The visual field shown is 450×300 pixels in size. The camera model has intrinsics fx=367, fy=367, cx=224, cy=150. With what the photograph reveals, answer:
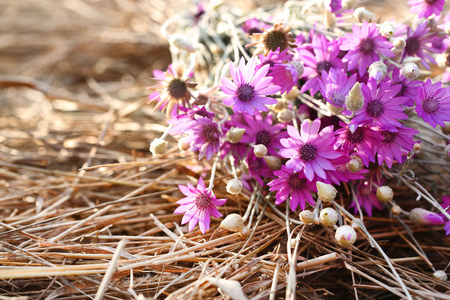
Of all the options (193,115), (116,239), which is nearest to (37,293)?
(116,239)

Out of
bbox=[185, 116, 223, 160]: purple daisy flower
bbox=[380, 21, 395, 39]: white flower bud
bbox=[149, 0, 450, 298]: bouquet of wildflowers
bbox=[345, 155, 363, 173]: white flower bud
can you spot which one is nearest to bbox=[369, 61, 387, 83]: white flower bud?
bbox=[149, 0, 450, 298]: bouquet of wildflowers

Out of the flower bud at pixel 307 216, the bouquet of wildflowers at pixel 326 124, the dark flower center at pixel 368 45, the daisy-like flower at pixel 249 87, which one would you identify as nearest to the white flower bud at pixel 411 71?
the bouquet of wildflowers at pixel 326 124

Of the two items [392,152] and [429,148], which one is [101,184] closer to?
[392,152]

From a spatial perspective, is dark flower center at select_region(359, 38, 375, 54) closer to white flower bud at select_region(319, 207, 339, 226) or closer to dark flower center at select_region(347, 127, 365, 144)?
dark flower center at select_region(347, 127, 365, 144)

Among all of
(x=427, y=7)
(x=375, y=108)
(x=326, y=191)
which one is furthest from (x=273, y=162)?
(x=427, y=7)

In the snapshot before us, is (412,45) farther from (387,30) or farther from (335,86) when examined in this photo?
(335,86)

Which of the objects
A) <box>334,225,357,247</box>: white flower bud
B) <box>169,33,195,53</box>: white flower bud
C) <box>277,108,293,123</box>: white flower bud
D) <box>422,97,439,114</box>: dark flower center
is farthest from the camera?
<box>169,33,195,53</box>: white flower bud
